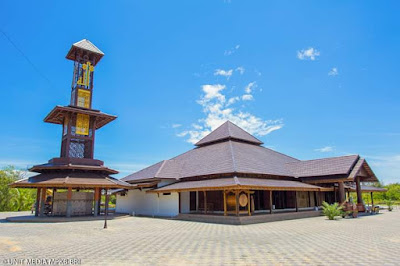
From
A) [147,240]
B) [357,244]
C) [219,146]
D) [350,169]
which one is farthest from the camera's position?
[219,146]

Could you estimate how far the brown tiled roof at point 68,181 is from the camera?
16.3 m

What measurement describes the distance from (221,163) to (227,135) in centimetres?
541

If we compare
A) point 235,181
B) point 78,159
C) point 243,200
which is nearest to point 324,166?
point 243,200

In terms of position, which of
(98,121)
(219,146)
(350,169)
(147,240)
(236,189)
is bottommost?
(147,240)

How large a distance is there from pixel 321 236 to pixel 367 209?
1423 centimetres

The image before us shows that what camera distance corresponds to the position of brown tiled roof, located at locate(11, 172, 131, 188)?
16.3m

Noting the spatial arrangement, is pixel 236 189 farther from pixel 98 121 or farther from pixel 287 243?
pixel 98 121

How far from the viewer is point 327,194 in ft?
79.9

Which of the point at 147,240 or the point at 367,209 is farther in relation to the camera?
the point at 367,209

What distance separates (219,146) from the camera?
2384cm

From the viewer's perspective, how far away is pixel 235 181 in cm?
1570

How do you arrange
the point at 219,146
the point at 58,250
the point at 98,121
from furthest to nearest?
the point at 219,146
the point at 98,121
the point at 58,250

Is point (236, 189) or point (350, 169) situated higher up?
point (350, 169)

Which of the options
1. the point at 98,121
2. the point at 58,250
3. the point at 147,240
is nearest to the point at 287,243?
the point at 147,240
